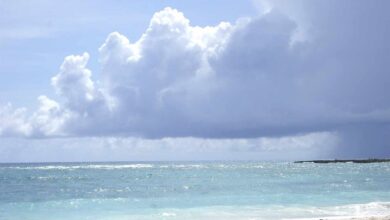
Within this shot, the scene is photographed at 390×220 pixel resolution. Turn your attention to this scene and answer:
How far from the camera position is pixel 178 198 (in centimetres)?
4650

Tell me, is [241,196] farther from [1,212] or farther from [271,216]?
[1,212]

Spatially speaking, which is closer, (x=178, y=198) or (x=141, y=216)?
(x=141, y=216)

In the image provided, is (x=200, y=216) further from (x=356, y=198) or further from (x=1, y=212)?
(x=356, y=198)

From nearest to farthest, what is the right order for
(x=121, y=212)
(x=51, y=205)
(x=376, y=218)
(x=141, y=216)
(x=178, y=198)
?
(x=376, y=218)
(x=141, y=216)
(x=121, y=212)
(x=51, y=205)
(x=178, y=198)

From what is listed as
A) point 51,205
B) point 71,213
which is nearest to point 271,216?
point 71,213

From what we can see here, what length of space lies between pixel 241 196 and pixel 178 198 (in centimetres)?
522

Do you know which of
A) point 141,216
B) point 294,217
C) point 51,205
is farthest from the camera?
point 51,205

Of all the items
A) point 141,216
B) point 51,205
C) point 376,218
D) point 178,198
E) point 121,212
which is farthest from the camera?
point 178,198

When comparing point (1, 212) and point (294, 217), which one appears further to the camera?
point (1, 212)

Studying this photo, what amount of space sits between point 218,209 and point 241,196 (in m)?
11.6

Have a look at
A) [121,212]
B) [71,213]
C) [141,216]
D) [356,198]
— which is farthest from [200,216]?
[356,198]

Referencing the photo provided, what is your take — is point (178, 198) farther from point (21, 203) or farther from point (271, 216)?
point (271, 216)

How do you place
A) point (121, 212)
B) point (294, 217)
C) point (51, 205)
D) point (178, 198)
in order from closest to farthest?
point (294, 217) → point (121, 212) → point (51, 205) → point (178, 198)

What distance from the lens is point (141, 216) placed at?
108 ft
